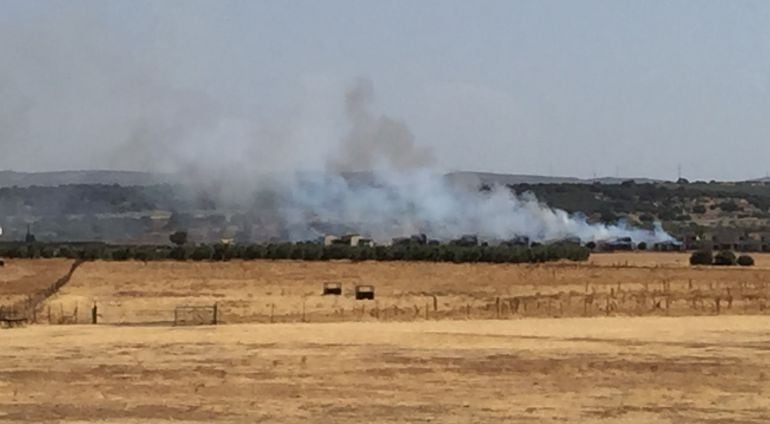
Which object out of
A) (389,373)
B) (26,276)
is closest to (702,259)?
(26,276)

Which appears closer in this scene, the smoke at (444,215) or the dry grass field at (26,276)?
the dry grass field at (26,276)

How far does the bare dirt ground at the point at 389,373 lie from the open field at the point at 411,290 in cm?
701

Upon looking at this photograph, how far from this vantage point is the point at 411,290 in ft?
221

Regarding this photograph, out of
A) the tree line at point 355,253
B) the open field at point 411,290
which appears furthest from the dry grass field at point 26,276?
the tree line at point 355,253

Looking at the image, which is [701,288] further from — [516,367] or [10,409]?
[10,409]

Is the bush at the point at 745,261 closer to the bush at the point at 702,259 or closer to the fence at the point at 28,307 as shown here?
the bush at the point at 702,259

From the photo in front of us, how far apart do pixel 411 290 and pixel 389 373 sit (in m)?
35.5

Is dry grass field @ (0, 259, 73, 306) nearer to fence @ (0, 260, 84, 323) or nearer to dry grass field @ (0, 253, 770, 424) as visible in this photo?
fence @ (0, 260, 84, 323)

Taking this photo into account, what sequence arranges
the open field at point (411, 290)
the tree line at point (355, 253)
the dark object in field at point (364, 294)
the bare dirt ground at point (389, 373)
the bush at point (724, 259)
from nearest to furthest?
1. the bare dirt ground at point (389, 373)
2. the open field at point (411, 290)
3. the dark object in field at point (364, 294)
4. the bush at point (724, 259)
5. the tree line at point (355, 253)

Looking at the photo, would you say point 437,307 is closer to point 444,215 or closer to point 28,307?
point 28,307

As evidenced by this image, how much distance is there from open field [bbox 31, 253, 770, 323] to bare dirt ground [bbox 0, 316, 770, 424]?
7008mm

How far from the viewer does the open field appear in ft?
172

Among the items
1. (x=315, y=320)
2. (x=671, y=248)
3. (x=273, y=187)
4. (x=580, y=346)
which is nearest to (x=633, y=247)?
(x=671, y=248)

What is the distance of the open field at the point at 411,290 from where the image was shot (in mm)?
52406
